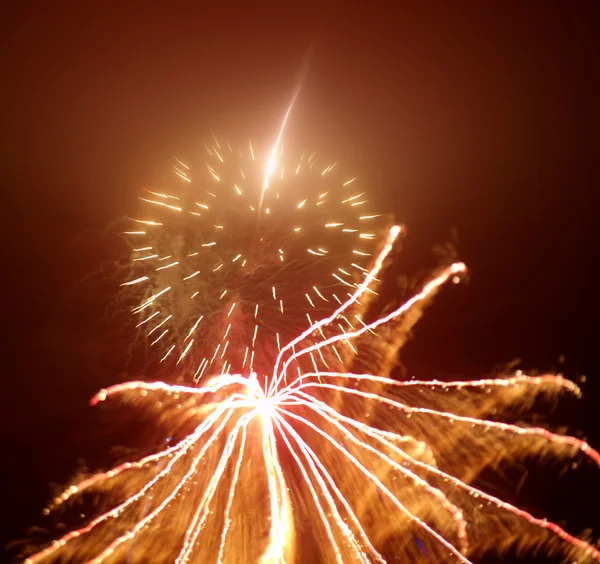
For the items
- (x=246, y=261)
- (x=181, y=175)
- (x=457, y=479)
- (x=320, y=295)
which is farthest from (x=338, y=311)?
(x=181, y=175)

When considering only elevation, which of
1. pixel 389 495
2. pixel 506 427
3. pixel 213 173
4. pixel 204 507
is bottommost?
pixel 204 507

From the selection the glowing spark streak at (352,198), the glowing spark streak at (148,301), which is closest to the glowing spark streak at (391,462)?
the glowing spark streak at (148,301)

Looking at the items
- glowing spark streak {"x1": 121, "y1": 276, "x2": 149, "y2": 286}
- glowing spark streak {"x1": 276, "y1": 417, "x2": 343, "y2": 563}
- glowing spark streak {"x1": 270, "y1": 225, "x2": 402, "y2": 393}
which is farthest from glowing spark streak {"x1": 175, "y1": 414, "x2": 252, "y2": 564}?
glowing spark streak {"x1": 121, "y1": 276, "x2": 149, "y2": 286}

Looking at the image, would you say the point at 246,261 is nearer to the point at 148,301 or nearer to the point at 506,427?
the point at 148,301

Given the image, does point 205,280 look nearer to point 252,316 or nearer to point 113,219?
point 252,316

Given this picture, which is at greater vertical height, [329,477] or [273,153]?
[273,153]

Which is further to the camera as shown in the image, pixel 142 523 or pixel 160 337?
pixel 160 337

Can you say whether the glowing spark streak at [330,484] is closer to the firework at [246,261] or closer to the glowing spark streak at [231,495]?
the glowing spark streak at [231,495]

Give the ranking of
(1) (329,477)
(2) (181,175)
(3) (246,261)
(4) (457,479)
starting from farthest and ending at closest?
(2) (181,175)
(3) (246,261)
(1) (329,477)
(4) (457,479)
